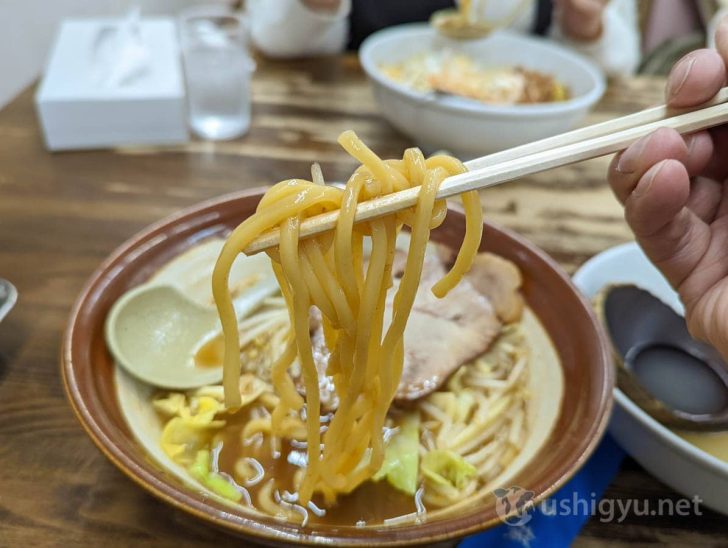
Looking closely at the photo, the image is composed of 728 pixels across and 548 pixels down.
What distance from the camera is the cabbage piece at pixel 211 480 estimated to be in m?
0.90

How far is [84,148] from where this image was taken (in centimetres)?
181

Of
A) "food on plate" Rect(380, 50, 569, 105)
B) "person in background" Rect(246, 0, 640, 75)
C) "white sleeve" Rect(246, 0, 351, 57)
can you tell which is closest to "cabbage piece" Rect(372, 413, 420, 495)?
"food on plate" Rect(380, 50, 569, 105)

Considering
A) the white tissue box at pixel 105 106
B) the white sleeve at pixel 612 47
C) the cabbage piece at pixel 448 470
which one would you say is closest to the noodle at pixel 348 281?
the cabbage piece at pixel 448 470

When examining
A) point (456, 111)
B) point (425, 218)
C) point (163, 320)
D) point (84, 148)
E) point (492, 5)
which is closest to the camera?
point (425, 218)

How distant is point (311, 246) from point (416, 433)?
46cm

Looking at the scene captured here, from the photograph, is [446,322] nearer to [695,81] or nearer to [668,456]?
[668,456]

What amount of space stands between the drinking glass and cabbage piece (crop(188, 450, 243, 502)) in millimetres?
1242

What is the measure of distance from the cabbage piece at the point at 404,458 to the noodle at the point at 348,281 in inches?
2.3

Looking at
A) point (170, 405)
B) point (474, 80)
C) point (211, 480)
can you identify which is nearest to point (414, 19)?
point (474, 80)

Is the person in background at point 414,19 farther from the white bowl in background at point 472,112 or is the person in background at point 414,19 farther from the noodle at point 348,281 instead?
the noodle at point 348,281

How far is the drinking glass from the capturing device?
1.92m

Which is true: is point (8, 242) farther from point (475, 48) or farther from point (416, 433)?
point (475, 48)

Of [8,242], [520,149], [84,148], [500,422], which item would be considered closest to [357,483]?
[500,422]

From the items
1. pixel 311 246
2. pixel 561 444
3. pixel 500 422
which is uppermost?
pixel 311 246
